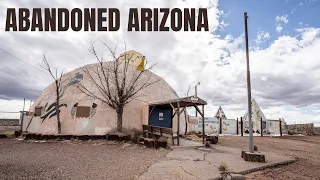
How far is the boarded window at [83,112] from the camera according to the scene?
18.6 m

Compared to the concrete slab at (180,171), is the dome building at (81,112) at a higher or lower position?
higher

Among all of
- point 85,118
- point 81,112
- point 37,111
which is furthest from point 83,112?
point 37,111

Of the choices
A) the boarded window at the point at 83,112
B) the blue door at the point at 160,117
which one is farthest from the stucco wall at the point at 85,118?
the blue door at the point at 160,117

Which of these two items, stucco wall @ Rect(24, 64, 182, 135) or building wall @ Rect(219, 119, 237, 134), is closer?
stucco wall @ Rect(24, 64, 182, 135)

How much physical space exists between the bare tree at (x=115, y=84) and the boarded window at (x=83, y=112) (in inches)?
47.8

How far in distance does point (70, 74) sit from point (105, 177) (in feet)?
59.8

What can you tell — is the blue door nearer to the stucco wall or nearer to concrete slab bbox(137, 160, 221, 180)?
the stucco wall

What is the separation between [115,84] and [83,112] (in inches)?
146

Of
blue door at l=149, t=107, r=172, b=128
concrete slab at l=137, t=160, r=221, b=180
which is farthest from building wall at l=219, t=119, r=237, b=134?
concrete slab at l=137, t=160, r=221, b=180

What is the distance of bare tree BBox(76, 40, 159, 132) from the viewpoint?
707 inches

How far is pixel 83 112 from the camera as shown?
18719 mm

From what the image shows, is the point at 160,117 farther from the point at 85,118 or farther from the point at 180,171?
the point at 180,171

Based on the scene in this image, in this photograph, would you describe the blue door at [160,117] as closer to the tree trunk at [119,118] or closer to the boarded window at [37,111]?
the tree trunk at [119,118]

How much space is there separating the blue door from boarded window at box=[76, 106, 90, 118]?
17.5 ft
